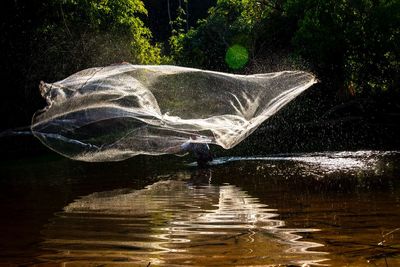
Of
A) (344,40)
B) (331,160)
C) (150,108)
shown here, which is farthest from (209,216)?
(344,40)

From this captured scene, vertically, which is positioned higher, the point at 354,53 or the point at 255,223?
the point at 354,53

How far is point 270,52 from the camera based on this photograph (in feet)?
69.7

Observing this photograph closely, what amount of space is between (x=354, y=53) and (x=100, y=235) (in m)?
12.9

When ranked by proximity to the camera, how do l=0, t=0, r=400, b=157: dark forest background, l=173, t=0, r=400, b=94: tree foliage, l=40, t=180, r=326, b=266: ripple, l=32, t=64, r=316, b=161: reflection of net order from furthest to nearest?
1. l=0, t=0, r=400, b=157: dark forest background
2. l=173, t=0, r=400, b=94: tree foliage
3. l=32, t=64, r=316, b=161: reflection of net
4. l=40, t=180, r=326, b=266: ripple

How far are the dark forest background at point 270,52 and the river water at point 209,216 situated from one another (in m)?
5.67

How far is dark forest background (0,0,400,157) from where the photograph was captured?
16297 mm

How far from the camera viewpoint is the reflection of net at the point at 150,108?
A: 8148 mm

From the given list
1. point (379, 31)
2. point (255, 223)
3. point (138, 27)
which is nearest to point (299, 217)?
point (255, 223)

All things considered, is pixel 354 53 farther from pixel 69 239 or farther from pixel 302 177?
pixel 69 239

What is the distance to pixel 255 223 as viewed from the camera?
5.51m

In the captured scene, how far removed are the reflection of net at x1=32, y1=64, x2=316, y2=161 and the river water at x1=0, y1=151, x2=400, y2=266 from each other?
71 centimetres

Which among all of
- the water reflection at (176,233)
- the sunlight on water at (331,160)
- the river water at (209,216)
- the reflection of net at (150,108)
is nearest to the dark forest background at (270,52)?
the sunlight on water at (331,160)

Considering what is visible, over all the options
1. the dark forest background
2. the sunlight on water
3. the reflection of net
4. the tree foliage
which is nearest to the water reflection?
the reflection of net

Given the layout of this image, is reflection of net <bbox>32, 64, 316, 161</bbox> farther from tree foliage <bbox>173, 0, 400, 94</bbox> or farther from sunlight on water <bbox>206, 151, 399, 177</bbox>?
tree foliage <bbox>173, 0, 400, 94</bbox>
